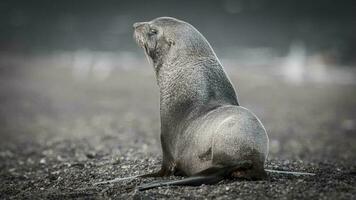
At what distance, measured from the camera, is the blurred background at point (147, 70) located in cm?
1597

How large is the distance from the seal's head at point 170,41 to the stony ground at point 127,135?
1520mm

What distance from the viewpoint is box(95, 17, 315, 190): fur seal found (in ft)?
21.5

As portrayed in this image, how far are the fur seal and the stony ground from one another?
0.23 meters

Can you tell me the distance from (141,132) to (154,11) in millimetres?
42769

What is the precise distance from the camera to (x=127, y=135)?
14.3 m

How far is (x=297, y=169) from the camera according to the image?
26.3 ft

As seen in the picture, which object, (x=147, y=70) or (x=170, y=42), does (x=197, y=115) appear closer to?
(x=170, y=42)

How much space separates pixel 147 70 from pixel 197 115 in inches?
1013

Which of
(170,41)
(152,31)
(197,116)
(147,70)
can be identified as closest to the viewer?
(197,116)

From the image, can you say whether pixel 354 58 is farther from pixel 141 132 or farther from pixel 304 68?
pixel 141 132

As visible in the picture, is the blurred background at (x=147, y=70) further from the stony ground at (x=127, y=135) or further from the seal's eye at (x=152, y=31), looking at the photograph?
the seal's eye at (x=152, y=31)

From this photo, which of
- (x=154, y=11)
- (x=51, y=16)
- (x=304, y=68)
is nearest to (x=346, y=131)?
(x=304, y=68)

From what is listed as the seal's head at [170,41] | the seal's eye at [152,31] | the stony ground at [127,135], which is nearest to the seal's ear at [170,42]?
the seal's head at [170,41]

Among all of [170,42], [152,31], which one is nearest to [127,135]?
[152,31]
